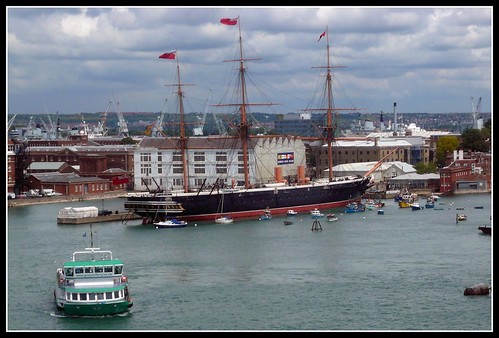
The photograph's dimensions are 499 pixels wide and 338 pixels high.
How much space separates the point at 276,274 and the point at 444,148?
33709mm

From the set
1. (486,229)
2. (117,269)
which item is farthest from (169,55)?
(117,269)

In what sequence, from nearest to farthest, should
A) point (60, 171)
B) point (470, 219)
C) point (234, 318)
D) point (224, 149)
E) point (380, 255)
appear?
point (234, 318) → point (380, 255) → point (470, 219) → point (224, 149) → point (60, 171)

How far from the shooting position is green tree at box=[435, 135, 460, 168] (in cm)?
5244

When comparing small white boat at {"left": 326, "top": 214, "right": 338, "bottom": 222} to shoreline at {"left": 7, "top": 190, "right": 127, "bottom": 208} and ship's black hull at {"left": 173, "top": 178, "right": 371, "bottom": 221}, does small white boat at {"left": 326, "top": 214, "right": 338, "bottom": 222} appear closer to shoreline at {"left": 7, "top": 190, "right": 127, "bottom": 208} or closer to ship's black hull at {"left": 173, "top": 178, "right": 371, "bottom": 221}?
ship's black hull at {"left": 173, "top": 178, "right": 371, "bottom": 221}

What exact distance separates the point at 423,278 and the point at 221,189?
48.3 ft

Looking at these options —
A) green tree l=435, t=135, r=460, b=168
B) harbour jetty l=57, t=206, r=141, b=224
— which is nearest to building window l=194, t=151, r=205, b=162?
harbour jetty l=57, t=206, r=141, b=224

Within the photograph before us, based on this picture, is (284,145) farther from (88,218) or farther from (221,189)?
(88,218)

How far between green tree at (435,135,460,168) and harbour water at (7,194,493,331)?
21.5 m

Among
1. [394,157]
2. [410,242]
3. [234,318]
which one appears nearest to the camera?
[234,318]

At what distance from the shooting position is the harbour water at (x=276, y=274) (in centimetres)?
1661

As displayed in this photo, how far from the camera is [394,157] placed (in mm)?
52531

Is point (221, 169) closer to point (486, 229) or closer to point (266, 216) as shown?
point (266, 216)
